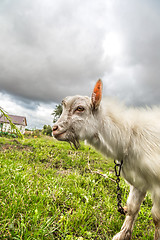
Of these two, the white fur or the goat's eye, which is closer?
the white fur

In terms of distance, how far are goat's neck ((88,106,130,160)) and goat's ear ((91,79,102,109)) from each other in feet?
0.49

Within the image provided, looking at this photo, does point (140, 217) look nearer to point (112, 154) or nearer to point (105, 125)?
point (112, 154)

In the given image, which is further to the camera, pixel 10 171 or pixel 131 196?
pixel 10 171

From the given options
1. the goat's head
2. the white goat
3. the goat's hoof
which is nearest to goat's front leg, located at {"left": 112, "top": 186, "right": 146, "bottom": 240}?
the goat's hoof

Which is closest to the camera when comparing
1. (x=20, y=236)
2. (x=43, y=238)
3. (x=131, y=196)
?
(x=20, y=236)

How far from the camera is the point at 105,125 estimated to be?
207 cm

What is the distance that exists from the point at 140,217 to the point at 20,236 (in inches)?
95.3

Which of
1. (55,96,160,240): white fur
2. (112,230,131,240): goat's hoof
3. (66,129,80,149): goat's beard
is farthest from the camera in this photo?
(112,230,131,240): goat's hoof

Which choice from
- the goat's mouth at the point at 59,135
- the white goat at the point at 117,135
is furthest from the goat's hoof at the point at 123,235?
the goat's mouth at the point at 59,135

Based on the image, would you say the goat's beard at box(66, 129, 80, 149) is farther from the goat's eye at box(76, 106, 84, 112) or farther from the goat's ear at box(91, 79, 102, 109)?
the goat's ear at box(91, 79, 102, 109)

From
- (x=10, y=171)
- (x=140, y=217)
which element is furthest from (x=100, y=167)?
(x=10, y=171)

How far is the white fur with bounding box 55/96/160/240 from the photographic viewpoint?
1986mm

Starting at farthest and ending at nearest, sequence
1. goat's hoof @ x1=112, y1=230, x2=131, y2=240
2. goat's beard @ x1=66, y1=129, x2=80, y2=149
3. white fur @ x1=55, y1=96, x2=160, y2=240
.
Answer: goat's hoof @ x1=112, y1=230, x2=131, y2=240 → goat's beard @ x1=66, y1=129, x2=80, y2=149 → white fur @ x1=55, y1=96, x2=160, y2=240

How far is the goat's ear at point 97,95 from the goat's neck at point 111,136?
0.15 m
